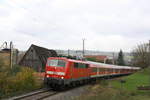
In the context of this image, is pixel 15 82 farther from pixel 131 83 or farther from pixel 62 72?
pixel 131 83

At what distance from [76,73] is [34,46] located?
22.6m

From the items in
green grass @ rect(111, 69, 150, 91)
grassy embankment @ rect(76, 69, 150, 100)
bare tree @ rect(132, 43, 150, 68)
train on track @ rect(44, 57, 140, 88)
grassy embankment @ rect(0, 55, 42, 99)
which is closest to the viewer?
grassy embankment @ rect(76, 69, 150, 100)

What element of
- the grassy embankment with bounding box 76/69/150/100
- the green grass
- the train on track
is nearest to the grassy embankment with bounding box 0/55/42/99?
the train on track

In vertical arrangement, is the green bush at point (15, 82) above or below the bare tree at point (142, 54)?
below

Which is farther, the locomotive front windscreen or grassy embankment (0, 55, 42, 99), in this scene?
the locomotive front windscreen

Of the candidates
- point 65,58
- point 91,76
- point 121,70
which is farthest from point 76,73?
point 121,70

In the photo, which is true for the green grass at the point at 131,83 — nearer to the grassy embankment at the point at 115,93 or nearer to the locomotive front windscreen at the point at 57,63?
the grassy embankment at the point at 115,93

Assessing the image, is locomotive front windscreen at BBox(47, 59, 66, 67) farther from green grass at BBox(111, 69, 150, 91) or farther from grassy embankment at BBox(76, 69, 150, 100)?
green grass at BBox(111, 69, 150, 91)

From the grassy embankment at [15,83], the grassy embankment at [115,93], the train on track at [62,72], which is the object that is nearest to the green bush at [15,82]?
the grassy embankment at [15,83]

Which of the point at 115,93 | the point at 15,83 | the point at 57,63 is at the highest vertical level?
the point at 57,63

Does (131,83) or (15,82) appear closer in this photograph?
(15,82)

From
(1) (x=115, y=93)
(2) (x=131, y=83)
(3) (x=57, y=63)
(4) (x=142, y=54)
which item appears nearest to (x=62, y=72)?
(3) (x=57, y=63)

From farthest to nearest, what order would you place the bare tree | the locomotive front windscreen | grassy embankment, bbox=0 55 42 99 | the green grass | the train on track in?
the bare tree → the green grass → the locomotive front windscreen → the train on track → grassy embankment, bbox=0 55 42 99

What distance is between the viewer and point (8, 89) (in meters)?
16.1
